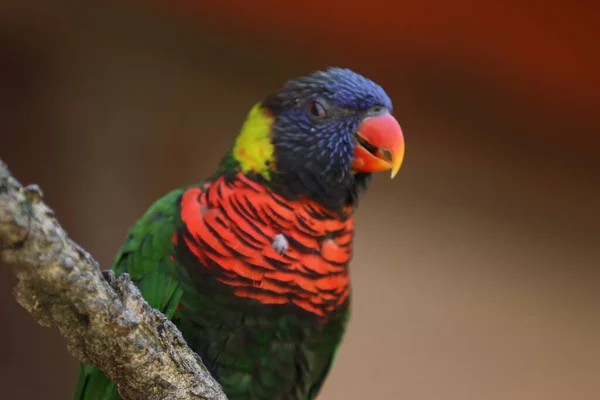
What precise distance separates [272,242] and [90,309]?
0.54 m

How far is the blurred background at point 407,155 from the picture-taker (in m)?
2.78

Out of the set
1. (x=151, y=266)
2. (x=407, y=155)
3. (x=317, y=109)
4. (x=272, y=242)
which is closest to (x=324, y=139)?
(x=317, y=109)

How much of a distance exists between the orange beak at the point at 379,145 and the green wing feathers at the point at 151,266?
0.45m

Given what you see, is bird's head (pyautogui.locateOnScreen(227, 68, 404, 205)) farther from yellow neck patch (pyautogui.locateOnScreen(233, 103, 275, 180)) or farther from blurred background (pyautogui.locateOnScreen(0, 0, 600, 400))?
blurred background (pyautogui.locateOnScreen(0, 0, 600, 400))

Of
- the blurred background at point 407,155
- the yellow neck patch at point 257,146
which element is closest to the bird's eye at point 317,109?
the yellow neck patch at point 257,146

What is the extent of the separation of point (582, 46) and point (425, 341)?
5.07 ft

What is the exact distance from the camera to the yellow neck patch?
1446mm

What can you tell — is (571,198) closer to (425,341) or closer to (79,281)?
(425,341)

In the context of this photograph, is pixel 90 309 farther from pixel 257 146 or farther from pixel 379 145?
pixel 379 145

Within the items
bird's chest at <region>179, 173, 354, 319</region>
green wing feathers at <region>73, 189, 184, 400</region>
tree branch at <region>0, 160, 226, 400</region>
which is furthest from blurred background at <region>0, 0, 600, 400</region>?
tree branch at <region>0, 160, 226, 400</region>

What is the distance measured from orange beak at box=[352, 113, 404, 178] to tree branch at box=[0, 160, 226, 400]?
2.02 ft

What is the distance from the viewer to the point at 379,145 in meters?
1.45

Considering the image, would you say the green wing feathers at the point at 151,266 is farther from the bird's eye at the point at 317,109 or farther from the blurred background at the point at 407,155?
the blurred background at the point at 407,155

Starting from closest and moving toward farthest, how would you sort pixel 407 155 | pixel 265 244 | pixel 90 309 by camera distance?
pixel 90 309
pixel 265 244
pixel 407 155
